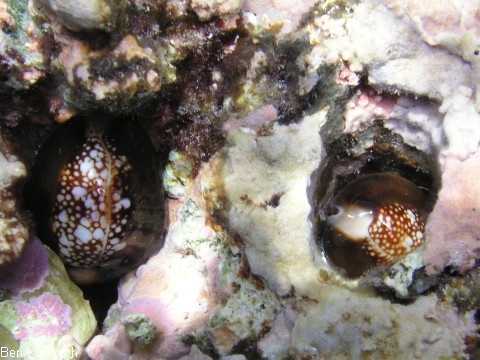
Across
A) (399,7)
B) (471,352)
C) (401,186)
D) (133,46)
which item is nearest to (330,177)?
(401,186)

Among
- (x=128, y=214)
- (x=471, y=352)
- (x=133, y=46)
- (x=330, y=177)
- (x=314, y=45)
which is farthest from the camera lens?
(x=330, y=177)

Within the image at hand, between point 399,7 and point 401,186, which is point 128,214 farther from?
point 399,7

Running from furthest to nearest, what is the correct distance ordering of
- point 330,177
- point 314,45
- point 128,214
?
1. point 330,177
2. point 128,214
3. point 314,45

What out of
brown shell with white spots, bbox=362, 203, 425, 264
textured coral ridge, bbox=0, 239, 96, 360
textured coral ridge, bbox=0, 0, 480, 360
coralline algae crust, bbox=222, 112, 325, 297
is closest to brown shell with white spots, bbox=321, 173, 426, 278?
brown shell with white spots, bbox=362, 203, 425, 264

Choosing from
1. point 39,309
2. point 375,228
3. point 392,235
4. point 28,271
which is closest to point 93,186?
point 28,271

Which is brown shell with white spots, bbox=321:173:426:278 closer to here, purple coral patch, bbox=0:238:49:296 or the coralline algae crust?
A: the coralline algae crust

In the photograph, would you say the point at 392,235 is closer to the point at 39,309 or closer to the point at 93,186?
the point at 93,186
